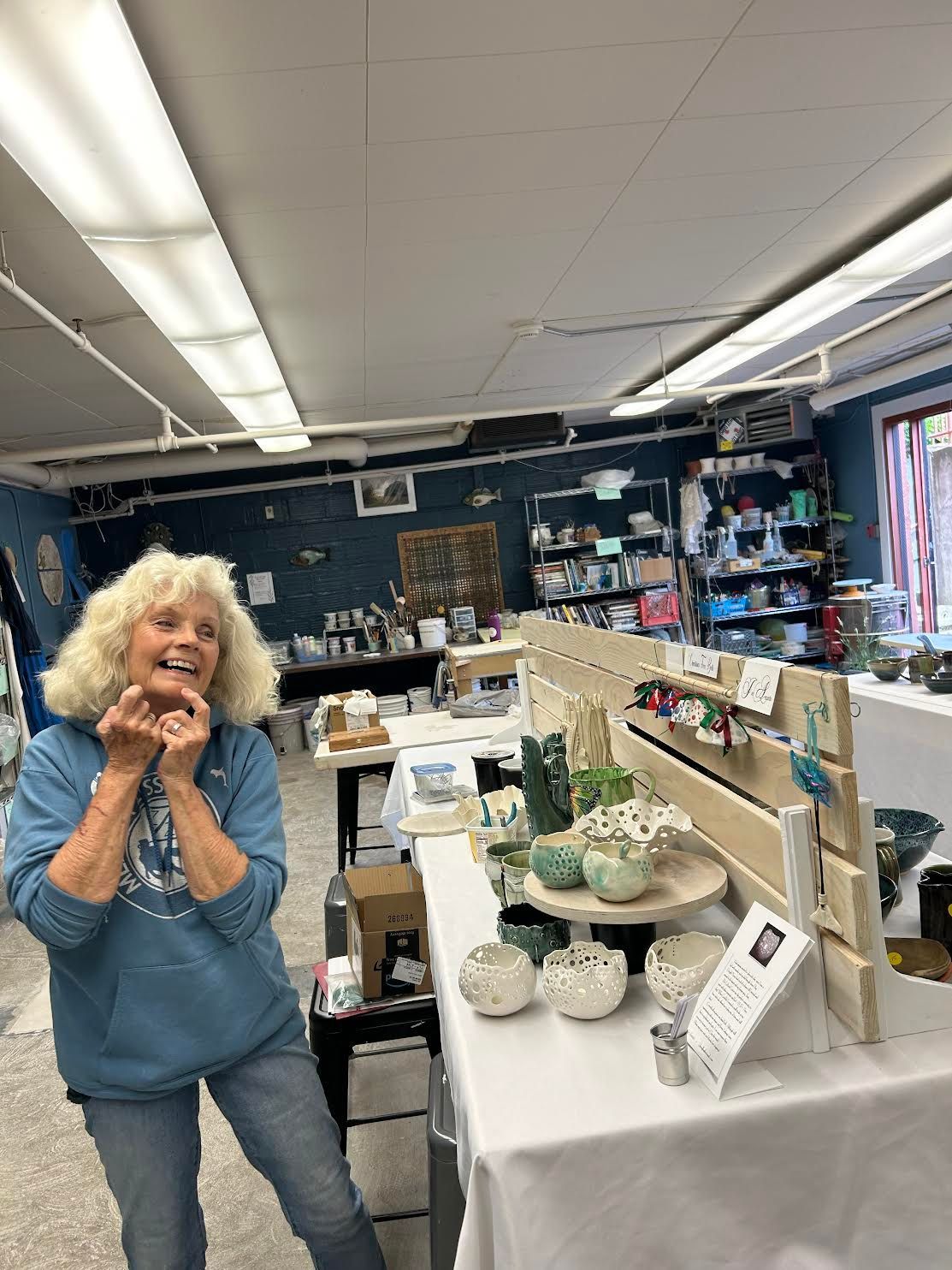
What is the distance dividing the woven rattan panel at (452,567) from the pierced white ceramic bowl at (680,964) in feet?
Answer: 27.7

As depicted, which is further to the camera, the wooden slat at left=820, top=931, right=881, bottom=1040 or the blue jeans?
the blue jeans

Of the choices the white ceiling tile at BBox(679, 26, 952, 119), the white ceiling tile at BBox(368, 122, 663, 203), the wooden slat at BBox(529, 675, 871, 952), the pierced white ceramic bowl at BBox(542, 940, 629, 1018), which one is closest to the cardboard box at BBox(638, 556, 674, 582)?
the white ceiling tile at BBox(368, 122, 663, 203)

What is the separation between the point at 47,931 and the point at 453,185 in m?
2.92

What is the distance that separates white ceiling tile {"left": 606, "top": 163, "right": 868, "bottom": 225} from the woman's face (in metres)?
2.74

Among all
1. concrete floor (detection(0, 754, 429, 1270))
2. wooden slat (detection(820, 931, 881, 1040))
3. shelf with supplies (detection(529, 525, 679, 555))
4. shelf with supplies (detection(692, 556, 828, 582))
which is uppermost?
shelf with supplies (detection(529, 525, 679, 555))

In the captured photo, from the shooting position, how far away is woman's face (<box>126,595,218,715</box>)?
66.6 inches

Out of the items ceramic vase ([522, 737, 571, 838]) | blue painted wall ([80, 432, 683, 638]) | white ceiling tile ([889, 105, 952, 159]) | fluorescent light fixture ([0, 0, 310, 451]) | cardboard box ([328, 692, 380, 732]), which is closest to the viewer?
fluorescent light fixture ([0, 0, 310, 451])

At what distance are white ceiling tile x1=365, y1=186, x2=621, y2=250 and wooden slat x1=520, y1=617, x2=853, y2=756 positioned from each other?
1.90 m

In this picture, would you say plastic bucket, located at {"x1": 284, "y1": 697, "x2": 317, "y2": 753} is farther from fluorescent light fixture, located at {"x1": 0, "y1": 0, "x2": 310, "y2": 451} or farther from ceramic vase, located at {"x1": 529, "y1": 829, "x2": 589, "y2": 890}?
→ ceramic vase, located at {"x1": 529, "y1": 829, "x2": 589, "y2": 890}

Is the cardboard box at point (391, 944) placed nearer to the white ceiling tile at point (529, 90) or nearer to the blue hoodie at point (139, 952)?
the blue hoodie at point (139, 952)

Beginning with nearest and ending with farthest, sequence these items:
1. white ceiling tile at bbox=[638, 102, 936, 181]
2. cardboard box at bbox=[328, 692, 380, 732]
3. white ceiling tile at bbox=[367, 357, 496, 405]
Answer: white ceiling tile at bbox=[638, 102, 936, 181]
cardboard box at bbox=[328, 692, 380, 732]
white ceiling tile at bbox=[367, 357, 496, 405]

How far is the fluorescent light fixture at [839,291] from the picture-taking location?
13.7 feet

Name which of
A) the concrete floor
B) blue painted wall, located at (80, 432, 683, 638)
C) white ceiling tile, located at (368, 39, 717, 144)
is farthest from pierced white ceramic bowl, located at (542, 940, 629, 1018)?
blue painted wall, located at (80, 432, 683, 638)

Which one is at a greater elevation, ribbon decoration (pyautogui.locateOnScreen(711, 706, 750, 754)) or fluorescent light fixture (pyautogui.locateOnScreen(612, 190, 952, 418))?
fluorescent light fixture (pyautogui.locateOnScreen(612, 190, 952, 418))
